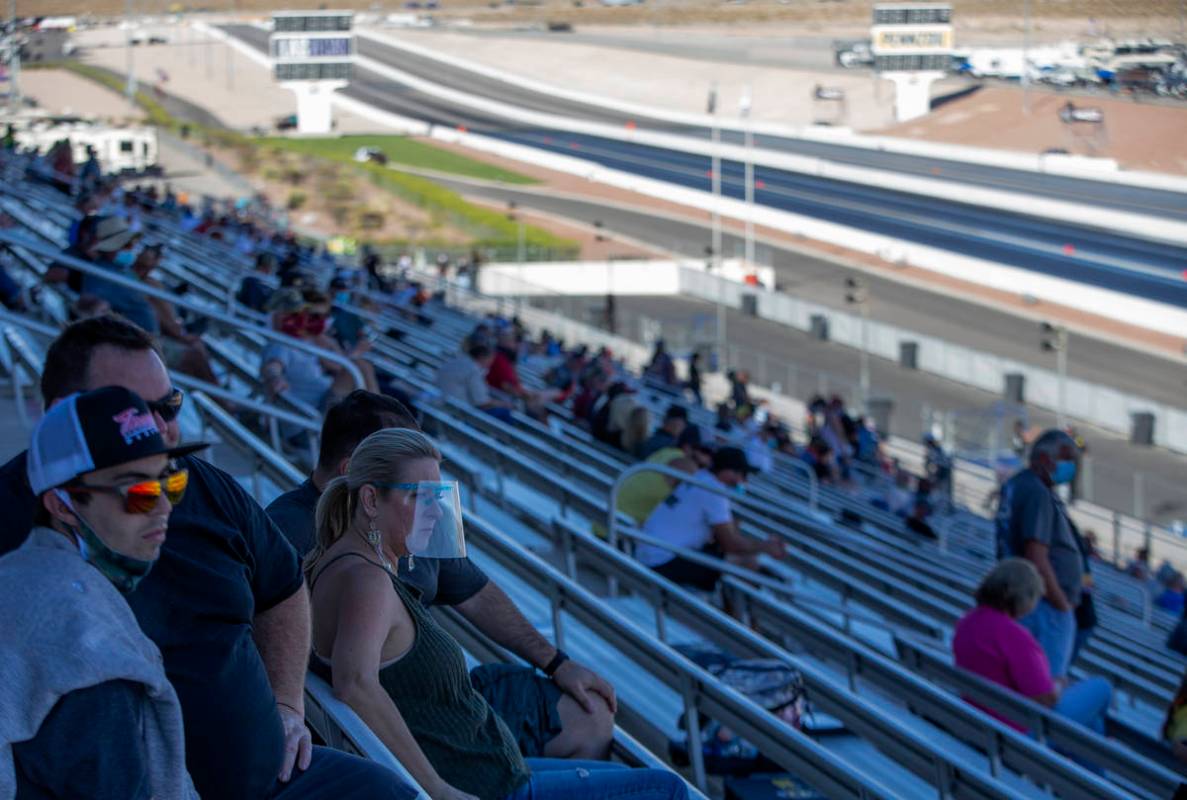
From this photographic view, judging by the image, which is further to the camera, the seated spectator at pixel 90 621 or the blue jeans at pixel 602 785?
the blue jeans at pixel 602 785

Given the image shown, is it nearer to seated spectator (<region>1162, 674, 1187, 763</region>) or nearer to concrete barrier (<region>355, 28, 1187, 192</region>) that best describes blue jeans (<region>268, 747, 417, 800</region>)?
seated spectator (<region>1162, 674, 1187, 763</region>)

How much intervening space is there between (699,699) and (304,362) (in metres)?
4.19

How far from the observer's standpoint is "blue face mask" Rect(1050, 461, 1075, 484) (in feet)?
24.7

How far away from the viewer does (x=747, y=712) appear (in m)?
4.71

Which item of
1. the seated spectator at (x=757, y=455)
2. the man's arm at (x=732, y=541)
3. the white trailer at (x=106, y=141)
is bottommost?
the seated spectator at (x=757, y=455)

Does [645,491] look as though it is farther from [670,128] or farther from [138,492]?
[670,128]

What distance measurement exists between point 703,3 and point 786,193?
7119cm

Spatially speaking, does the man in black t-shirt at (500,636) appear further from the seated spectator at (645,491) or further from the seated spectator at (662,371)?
the seated spectator at (662,371)

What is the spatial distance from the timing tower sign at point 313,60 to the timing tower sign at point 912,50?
2361 centimetres

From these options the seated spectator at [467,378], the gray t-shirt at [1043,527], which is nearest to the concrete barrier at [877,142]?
the seated spectator at [467,378]

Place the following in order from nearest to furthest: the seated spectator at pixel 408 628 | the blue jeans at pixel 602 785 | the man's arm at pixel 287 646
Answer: the man's arm at pixel 287 646 → the seated spectator at pixel 408 628 → the blue jeans at pixel 602 785

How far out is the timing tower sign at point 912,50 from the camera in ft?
233

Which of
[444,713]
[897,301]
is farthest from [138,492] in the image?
[897,301]

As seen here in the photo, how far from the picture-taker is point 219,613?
284 centimetres
